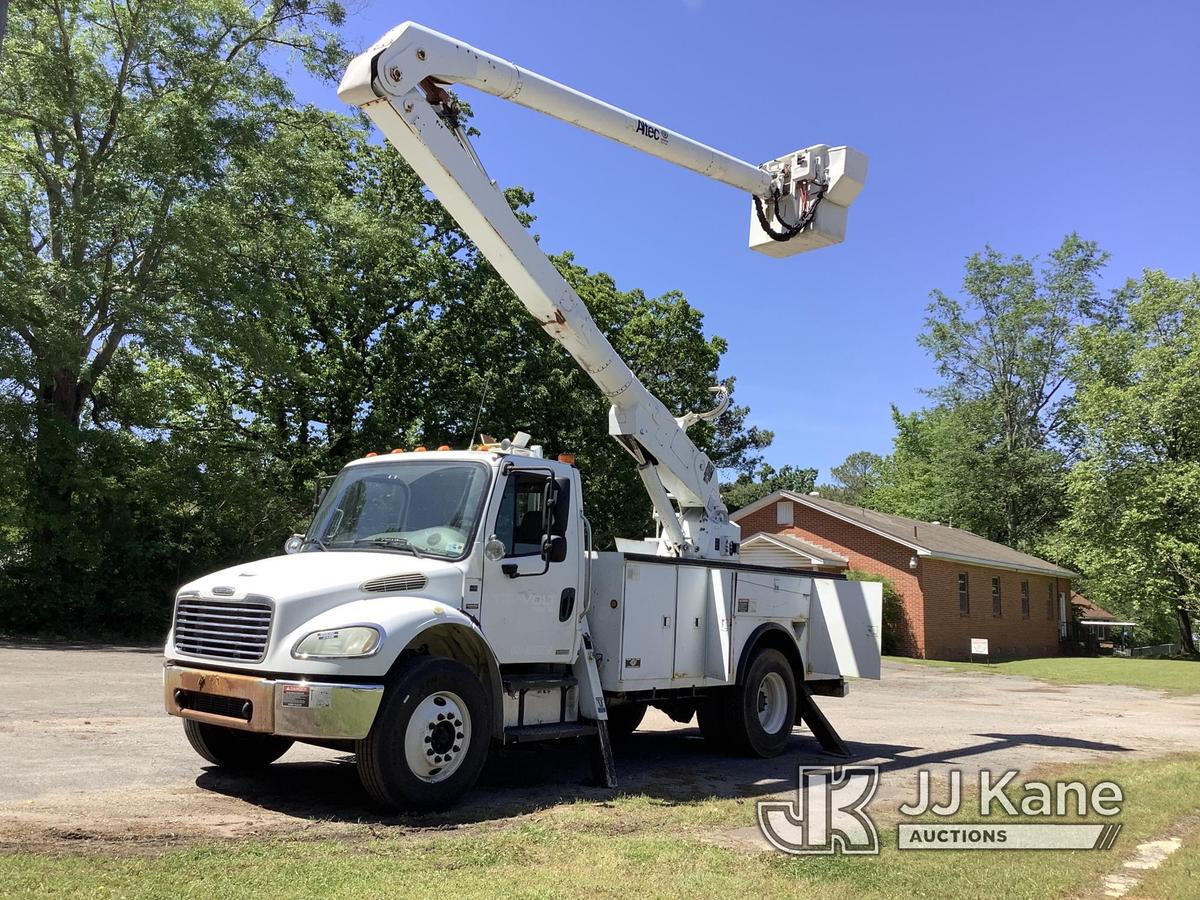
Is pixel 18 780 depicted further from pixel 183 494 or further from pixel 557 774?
pixel 183 494

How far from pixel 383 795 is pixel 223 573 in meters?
2.06

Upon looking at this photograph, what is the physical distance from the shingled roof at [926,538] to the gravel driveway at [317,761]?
1433 centimetres

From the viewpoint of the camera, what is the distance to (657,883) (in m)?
5.28

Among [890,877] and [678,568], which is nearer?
[890,877]

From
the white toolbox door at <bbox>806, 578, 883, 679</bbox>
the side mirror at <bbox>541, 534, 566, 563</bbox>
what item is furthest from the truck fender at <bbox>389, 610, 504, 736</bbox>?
the white toolbox door at <bbox>806, 578, 883, 679</bbox>

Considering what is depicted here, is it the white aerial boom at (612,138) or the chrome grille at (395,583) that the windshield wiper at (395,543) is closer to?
the chrome grille at (395,583)

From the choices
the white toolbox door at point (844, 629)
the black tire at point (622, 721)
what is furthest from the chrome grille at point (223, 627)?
the white toolbox door at point (844, 629)

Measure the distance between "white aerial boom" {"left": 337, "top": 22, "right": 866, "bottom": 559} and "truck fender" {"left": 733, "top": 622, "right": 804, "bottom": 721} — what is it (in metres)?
1.05

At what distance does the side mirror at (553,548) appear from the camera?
791 centimetres

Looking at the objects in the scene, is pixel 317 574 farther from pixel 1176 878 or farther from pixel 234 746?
pixel 1176 878

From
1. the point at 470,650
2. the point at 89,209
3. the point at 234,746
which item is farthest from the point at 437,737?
the point at 89,209

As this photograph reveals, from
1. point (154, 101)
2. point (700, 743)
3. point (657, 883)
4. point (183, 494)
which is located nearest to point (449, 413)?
point (183, 494)

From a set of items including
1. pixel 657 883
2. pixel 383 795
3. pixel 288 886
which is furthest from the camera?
pixel 383 795

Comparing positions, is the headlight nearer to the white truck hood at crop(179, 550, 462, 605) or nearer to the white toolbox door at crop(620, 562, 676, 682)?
the white truck hood at crop(179, 550, 462, 605)
